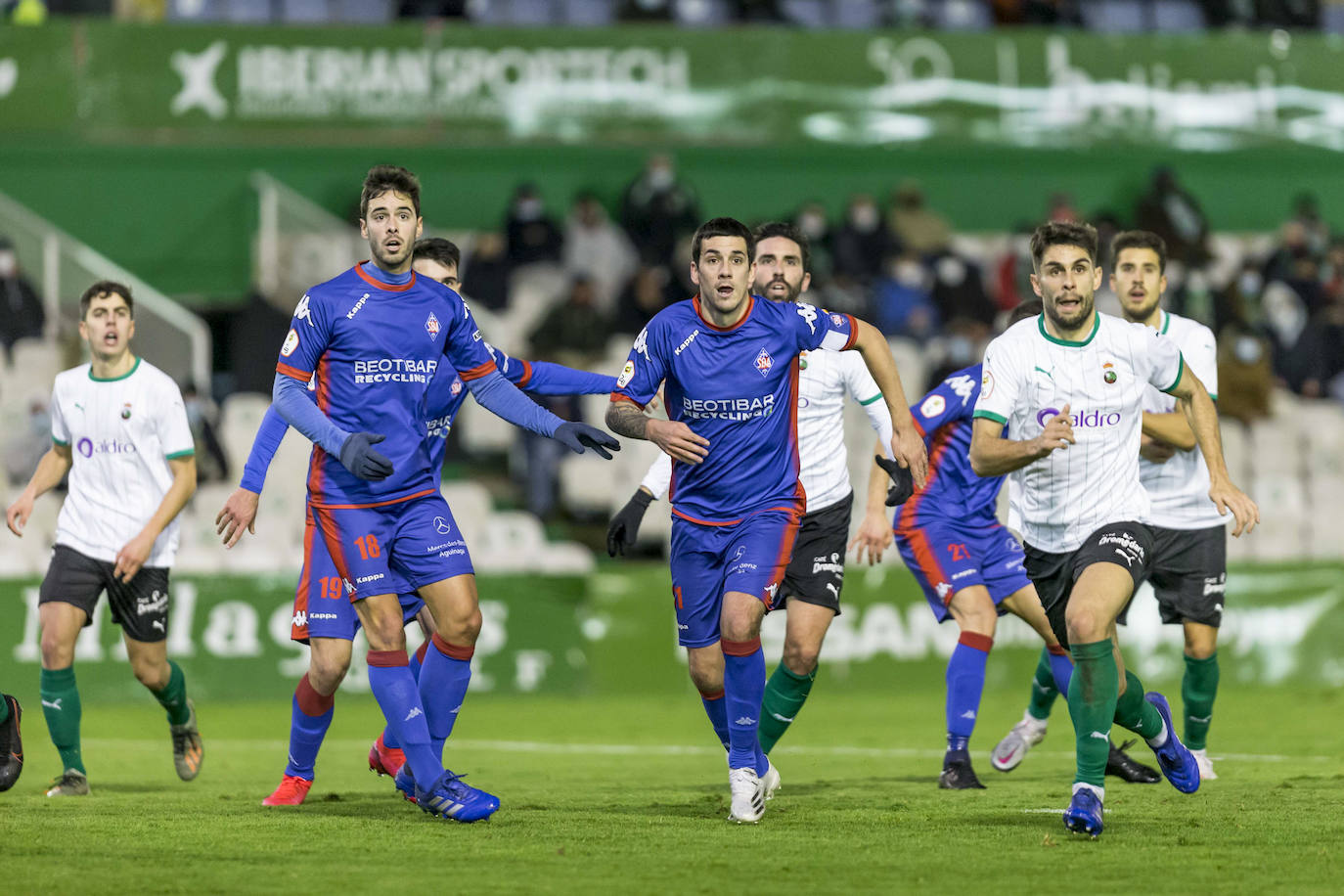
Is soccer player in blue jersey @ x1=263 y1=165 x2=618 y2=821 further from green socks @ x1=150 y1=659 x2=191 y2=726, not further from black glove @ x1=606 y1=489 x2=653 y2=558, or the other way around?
green socks @ x1=150 y1=659 x2=191 y2=726

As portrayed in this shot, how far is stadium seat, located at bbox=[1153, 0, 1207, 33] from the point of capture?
75.0 ft

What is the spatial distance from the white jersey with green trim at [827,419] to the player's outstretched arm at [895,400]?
109 cm

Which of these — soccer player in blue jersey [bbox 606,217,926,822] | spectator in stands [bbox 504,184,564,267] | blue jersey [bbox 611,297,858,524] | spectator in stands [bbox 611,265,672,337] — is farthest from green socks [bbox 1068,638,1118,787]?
spectator in stands [bbox 504,184,564,267]

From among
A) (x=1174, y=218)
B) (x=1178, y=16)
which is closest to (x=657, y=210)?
(x=1174, y=218)

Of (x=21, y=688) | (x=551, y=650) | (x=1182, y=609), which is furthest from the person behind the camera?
(x=551, y=650)

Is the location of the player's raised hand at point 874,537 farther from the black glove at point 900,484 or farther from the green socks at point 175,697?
the green socks at point 175,697

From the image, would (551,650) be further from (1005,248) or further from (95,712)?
(1005,248)

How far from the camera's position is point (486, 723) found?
13.5 meters

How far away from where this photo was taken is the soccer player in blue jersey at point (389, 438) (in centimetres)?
751

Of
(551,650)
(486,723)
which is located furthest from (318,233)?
(486,723)

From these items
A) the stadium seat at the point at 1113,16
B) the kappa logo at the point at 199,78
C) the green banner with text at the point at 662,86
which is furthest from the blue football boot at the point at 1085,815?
the stadium seat at the point at 1113,16

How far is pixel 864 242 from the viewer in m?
20.1

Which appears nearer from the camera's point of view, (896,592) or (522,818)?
(522,818)

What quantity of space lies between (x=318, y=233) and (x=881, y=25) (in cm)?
751
